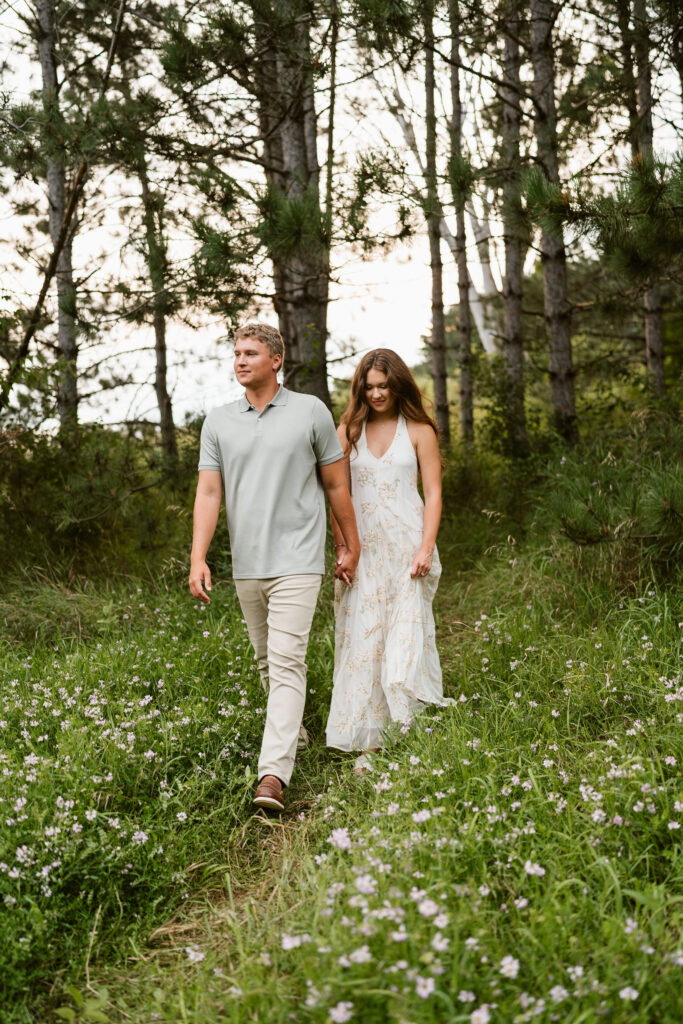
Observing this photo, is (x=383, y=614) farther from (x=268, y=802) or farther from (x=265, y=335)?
(x=265, y=335)

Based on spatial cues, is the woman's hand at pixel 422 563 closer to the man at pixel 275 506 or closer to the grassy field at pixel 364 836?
the man at pixel 275 506

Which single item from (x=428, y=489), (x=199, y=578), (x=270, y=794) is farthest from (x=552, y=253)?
(x=270, y=794)

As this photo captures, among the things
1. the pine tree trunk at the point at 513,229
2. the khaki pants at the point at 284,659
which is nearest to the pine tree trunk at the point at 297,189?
the pine tree trunk at the point at 513,229

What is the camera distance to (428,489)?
4.18 m

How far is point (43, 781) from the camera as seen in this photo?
10.8ft

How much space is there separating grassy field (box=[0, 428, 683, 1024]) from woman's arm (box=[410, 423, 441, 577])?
2.36 feet

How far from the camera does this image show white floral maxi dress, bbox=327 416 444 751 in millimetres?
4055

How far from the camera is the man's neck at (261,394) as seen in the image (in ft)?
12.7

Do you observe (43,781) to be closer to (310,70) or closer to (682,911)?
(682,911)

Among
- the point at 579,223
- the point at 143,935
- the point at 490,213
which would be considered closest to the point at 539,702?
the point at 143,935

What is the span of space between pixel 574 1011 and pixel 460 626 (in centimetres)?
351

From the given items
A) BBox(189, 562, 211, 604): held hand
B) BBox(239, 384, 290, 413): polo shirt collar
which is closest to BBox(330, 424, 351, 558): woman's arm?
BBox(239, 384, 290, 413): polo shirt collar

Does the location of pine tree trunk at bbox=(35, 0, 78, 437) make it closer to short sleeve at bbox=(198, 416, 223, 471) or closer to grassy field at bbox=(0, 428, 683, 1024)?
short sleeve at bbox=(198, 416, 223, 471)

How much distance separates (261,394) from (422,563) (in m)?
1.15
